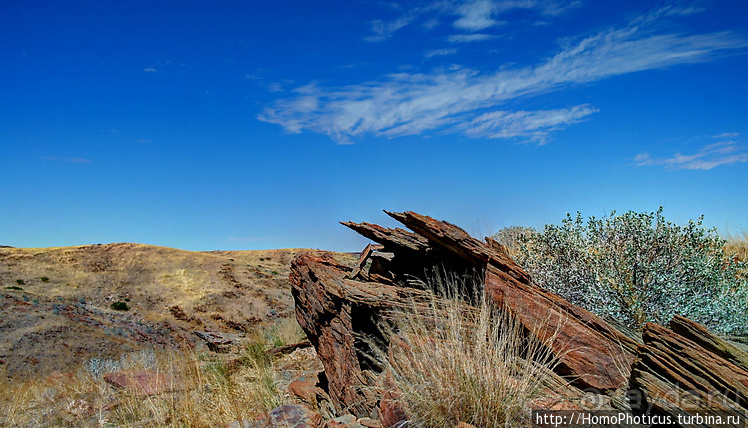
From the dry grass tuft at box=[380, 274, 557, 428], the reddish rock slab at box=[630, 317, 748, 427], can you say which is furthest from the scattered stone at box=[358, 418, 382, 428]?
the reddish rock slab at box=[630, 317, 748, 427]

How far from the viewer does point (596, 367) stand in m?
4.29

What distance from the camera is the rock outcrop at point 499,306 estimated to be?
11.6 ft

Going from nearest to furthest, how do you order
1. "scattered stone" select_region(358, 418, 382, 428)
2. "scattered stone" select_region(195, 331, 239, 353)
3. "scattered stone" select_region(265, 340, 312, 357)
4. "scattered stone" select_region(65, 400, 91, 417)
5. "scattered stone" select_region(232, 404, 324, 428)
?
"scattered stone" select_region(358, 418, 382, 428) < "scattered stone" select_region(232, 404, 324, 428) < "scattered stone" select_region(65, 400, 91, 417) < "scattered stone" select_region(265, 340, 312, 357) < "scattered stone" select_region(195, 331, 239, 353)

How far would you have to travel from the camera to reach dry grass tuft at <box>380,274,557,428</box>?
11.4ft

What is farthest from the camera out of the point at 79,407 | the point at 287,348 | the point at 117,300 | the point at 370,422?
the point at 117,300

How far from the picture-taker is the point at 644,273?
6.95 meters

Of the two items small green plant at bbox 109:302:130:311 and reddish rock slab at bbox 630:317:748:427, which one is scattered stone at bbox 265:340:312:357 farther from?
small green plant at bbox 109:302:130:311

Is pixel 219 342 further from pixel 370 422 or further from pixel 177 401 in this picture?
pixel 370 422

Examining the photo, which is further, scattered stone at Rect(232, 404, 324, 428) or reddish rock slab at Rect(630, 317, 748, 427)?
scattered stone at Rect(232, 404, 324, 428)

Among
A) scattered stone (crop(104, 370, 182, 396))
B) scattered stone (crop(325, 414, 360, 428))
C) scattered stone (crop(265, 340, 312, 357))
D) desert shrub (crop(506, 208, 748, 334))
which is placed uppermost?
desert shrub (crop(506, 208, 748, 334))

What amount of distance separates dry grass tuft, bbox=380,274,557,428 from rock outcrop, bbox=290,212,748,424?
26 centimetres

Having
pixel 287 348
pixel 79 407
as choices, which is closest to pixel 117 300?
pixel 287 348

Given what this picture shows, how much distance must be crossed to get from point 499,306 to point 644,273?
3580mm

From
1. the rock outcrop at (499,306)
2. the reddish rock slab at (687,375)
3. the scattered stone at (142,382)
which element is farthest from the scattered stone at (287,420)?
the reddish rock slab at (687,375)
